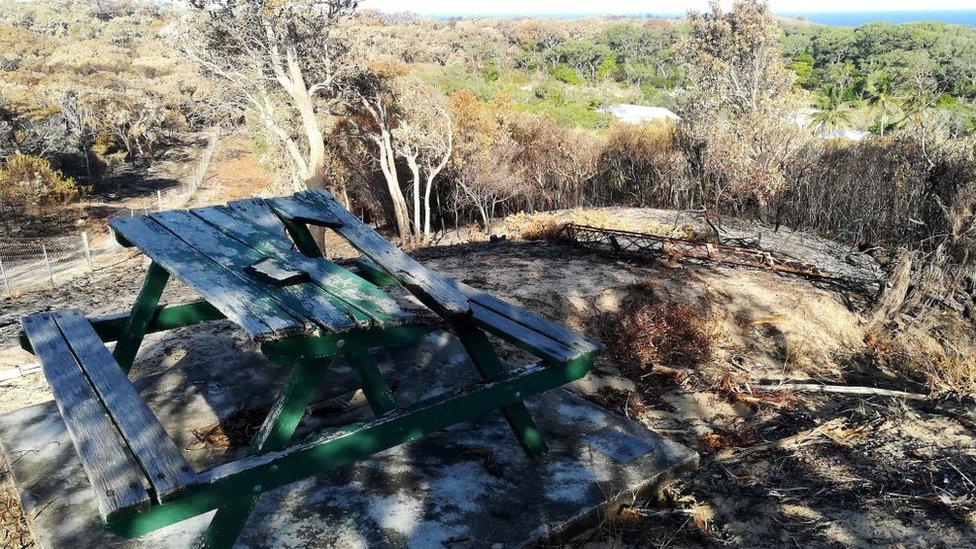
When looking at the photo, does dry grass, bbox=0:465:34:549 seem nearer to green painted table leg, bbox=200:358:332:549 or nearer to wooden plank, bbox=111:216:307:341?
green painted table leg, bbox=200:358:332:549

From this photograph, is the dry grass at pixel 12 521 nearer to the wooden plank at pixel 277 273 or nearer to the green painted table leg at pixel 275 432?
the green painted table leg at pixel 275 432

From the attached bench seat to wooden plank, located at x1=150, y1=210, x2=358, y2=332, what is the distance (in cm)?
55

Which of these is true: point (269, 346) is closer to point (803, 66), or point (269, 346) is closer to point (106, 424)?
point (106, 424)

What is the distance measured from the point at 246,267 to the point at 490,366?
1058 millimetres

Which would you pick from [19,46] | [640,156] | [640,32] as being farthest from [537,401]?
[640,32]

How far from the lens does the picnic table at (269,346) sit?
1.88 meters

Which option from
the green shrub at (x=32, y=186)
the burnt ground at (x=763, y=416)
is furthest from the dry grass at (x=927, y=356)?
the green shrub at (x=32, y=186)

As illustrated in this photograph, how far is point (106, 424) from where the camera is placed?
212 centimetres

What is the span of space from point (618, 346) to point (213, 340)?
2.85 meters

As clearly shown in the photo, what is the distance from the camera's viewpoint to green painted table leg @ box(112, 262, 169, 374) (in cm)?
306

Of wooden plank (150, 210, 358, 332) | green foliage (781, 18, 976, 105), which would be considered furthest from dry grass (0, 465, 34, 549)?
green foliage (781, 18, 976, 105)

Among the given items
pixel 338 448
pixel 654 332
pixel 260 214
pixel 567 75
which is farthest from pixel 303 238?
pixel 567 75

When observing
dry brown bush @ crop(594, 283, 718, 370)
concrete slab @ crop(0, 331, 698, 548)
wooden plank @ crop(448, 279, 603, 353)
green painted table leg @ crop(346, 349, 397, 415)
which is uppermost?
wooden plank @ crop(448, 279, 603, 353)

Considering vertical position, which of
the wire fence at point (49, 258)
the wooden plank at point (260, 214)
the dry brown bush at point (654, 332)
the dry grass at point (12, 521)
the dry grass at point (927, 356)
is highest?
the wooden plank at point (260, 214)
